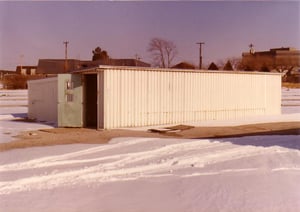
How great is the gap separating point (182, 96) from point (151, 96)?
1.66 m

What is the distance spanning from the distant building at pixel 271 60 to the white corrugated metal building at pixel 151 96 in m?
30.3

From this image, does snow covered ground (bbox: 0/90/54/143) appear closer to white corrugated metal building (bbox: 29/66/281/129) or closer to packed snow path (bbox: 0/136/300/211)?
white corrugated metal building (bbox: 29/66/281/129)

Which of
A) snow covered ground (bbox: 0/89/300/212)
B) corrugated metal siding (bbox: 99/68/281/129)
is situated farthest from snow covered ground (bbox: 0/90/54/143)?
snow covered ground (bbox: 0/89/300/212)

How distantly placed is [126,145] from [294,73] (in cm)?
4880

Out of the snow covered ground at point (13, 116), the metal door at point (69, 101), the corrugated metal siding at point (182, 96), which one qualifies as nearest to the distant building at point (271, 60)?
the snow covered ground at point (13, 116)

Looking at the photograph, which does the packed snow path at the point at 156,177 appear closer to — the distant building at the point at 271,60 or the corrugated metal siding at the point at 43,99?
the corrugated metal siding at the point at 43,99

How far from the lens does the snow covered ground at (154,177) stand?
6.69 m

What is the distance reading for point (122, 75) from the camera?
17234 mm

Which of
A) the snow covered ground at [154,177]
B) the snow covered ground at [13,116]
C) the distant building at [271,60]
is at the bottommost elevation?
the snow covered ground at [154,177]

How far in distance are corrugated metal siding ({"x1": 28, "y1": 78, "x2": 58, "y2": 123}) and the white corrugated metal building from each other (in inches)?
22.9

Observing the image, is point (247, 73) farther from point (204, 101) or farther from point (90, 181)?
point (90, 181)

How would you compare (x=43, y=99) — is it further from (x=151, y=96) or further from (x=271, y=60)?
(x=271, y=60)

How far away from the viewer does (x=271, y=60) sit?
53.8m

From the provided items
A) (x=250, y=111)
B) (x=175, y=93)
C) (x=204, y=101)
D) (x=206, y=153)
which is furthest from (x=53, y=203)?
(x=250, y=111)
